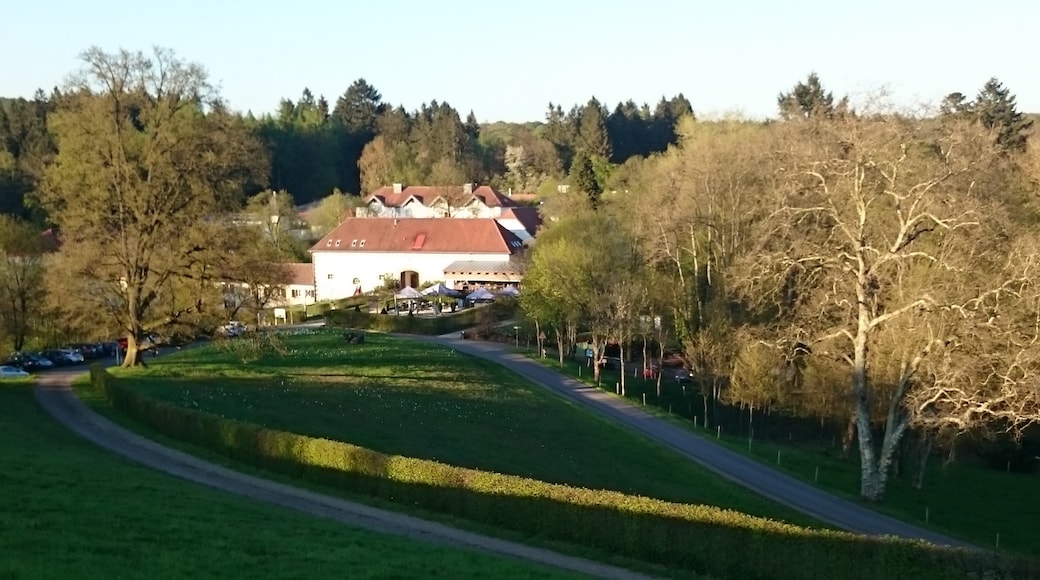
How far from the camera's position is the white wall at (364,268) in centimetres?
8119

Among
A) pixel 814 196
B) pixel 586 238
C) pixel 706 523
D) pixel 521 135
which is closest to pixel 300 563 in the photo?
pixel 706 523

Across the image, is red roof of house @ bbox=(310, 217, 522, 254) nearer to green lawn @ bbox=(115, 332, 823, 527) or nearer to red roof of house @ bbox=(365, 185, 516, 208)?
red roof of house @ bbox=(365, 185, 516, 208)

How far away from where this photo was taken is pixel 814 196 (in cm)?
3409

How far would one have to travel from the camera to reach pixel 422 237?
271 feet

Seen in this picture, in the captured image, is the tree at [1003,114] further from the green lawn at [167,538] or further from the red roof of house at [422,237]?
the green lawn at [167,538]

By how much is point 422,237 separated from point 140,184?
47.5 metres

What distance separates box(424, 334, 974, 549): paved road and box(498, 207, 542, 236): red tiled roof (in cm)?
4360

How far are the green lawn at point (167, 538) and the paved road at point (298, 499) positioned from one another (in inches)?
43.0

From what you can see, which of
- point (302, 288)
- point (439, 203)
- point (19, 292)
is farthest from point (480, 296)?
point (439, 203)

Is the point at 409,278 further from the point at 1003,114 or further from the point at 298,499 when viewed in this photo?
the point at 298,499

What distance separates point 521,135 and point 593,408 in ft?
422

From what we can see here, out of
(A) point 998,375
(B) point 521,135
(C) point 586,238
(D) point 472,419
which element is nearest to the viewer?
(A) point 998,375

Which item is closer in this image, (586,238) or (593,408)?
(593,408)

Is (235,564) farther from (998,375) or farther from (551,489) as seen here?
(998,375)
